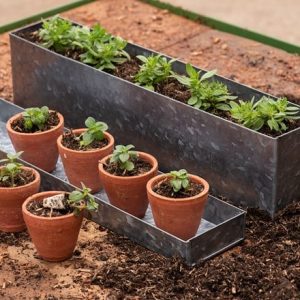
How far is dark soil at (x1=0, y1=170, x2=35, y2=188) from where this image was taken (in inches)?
266

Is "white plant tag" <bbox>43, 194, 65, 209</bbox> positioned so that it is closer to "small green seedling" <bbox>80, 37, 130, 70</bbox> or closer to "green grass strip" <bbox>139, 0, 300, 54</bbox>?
"small green seedling" <bbox>80, 37, 130, 70</bbox>

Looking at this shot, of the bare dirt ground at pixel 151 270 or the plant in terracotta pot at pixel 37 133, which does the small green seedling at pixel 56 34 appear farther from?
the bare dirt ground at pixel 151 270

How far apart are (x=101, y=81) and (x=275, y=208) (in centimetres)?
148

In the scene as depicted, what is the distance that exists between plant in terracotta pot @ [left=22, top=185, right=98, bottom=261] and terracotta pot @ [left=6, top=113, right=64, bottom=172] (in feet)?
2.42

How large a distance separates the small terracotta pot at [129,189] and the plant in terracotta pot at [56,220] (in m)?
0.29

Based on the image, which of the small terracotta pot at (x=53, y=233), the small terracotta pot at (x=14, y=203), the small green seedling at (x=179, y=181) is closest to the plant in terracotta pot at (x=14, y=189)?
the small terracotta pot at (x=14, y=203)

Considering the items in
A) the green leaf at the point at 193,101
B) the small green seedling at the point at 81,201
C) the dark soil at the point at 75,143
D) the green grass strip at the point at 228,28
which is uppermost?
the green leaf at the point at 193,101

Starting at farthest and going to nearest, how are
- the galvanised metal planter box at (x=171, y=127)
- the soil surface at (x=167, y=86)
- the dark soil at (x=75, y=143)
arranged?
1. the dark soil at (x=75, y=143)
2. the soil surface at (x=167, y=86)
3. the galvanised metal planter box at (x=171, y=127)

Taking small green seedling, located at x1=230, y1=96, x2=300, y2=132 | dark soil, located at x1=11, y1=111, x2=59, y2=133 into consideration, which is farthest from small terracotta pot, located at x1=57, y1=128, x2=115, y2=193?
small green seedling, located at x1=230, y1=96, x2=300, y2=132

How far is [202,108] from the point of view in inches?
282

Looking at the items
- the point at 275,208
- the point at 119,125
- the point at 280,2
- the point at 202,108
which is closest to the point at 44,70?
the point at 119,125

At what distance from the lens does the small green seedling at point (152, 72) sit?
741 cm

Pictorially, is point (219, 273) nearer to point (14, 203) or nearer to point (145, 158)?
point (145, 158)

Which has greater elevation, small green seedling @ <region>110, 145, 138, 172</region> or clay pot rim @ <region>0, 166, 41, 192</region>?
small green seedling @ <region>110, 145, 138, 172</region>
